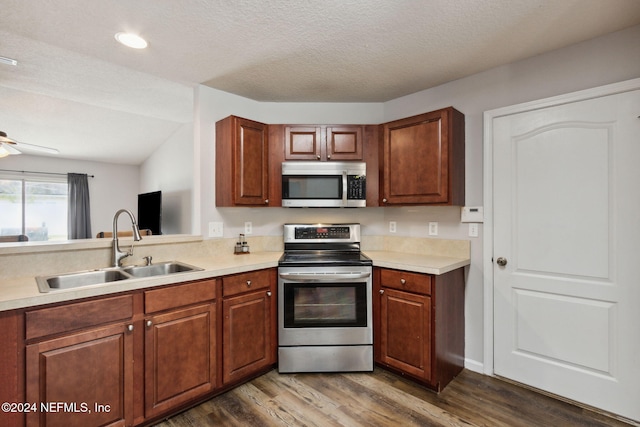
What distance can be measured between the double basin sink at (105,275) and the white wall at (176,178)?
7.20 ft

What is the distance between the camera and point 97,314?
1534 millimetres

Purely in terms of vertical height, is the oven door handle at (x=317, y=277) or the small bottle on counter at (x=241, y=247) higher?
the small bottle on counter at (x=241, y=247)

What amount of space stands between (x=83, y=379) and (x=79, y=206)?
6028mm

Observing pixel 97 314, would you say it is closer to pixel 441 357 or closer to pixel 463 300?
pixel 441 357

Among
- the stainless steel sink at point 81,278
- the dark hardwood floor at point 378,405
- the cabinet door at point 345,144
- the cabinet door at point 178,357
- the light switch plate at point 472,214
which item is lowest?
the dark hardwood floor at point 378,405

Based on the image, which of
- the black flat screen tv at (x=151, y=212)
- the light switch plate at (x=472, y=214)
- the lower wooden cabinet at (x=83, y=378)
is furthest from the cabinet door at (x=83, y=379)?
the black flat screen tv at (x=151, y=212)

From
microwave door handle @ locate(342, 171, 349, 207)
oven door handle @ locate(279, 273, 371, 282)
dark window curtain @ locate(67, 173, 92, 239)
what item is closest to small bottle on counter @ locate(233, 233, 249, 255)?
oven door handle @ locate(279, 273, 371, 282)

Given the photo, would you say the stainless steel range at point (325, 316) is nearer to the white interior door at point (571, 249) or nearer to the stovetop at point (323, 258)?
the stovetop at point (323, 258)

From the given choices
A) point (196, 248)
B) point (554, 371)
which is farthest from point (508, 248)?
point (196, 248)

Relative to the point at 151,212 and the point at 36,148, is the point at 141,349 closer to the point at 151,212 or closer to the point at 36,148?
the point at 151,212

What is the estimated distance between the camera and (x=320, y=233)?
108 inches

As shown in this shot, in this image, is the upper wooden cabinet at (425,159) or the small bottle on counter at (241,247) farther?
the small bottle on counter at (241,247)

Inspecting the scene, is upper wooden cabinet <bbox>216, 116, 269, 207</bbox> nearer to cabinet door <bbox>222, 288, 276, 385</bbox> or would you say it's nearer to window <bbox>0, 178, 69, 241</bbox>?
cabinet door <bbox>222, 288, 276, 385</bbox>

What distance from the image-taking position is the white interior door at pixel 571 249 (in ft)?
5.82
